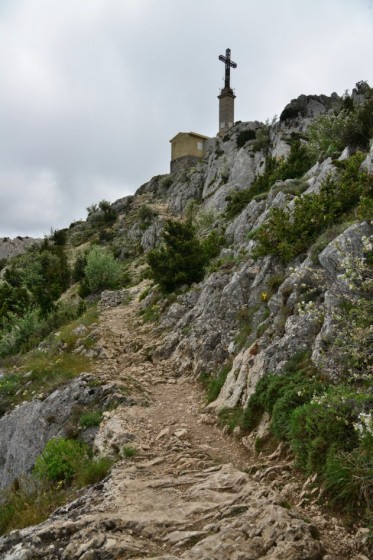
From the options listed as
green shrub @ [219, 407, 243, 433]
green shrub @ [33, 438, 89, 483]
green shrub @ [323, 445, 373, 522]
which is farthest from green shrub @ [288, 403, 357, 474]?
green shrub @ [33, 438, 89, 483]

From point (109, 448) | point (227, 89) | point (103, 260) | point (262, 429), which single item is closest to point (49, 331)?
point (103, 260)

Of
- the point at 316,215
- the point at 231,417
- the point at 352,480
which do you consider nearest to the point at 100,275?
the point at 316,215

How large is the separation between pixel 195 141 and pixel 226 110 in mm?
7815

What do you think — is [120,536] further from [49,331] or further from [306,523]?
[49,331]

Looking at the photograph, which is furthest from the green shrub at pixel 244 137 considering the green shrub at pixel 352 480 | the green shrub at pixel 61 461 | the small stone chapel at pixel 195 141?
the green shrub at pixel 352 480

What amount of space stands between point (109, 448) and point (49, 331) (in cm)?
1357

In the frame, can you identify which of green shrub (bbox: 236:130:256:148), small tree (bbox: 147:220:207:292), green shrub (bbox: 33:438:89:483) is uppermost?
green shrub (bbox: 236:130:256:148)

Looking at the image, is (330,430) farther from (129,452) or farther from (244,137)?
(244,137)

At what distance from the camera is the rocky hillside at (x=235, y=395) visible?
557 cm

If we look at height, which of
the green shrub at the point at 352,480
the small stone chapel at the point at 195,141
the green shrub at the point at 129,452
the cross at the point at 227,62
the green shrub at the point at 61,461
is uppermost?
the cross at the point at 227,62

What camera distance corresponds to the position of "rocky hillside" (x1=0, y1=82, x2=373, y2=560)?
219 inches

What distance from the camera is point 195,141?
65125mm

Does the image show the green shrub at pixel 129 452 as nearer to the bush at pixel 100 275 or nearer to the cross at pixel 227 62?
the bush at pixel 100 275

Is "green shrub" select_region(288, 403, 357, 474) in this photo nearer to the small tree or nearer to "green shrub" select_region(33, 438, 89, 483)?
"green shrub" select_region(33, 438, 89, 483)
